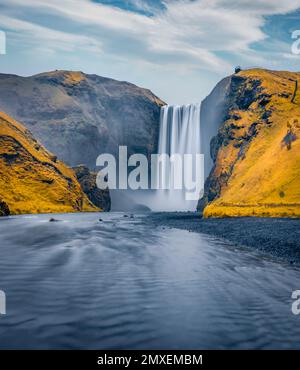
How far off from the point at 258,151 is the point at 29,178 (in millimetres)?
67536

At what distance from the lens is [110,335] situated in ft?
36.3

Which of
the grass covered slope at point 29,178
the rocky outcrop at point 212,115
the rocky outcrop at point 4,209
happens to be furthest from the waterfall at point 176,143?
the rocky outcrop at point 4,209

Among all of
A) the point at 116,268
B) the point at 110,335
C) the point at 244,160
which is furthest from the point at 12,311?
the point at 244,160

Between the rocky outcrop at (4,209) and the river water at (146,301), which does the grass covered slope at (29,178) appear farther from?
the river water at (146,301)

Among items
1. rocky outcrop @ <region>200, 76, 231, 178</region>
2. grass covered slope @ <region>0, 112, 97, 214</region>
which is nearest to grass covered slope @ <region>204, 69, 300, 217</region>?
rocky outcrop @ <region>200, 76, 231, 178</region>

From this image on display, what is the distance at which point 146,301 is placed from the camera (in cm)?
1505

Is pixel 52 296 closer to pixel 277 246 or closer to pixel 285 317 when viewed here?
pixel 285 317

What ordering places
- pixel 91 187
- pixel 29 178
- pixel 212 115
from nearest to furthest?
1. pixel 29 178
2. pixel 91 187
3. pixel 212 115

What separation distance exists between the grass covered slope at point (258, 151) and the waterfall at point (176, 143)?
31043mm

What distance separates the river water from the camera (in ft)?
35.8

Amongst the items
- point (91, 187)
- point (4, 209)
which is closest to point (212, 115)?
point (91, 187)

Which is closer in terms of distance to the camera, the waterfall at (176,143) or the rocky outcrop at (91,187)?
the rocky outcrop at (91,187)

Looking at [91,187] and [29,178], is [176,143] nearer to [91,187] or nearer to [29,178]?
[91,187]

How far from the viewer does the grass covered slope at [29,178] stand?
97894 millimetres
